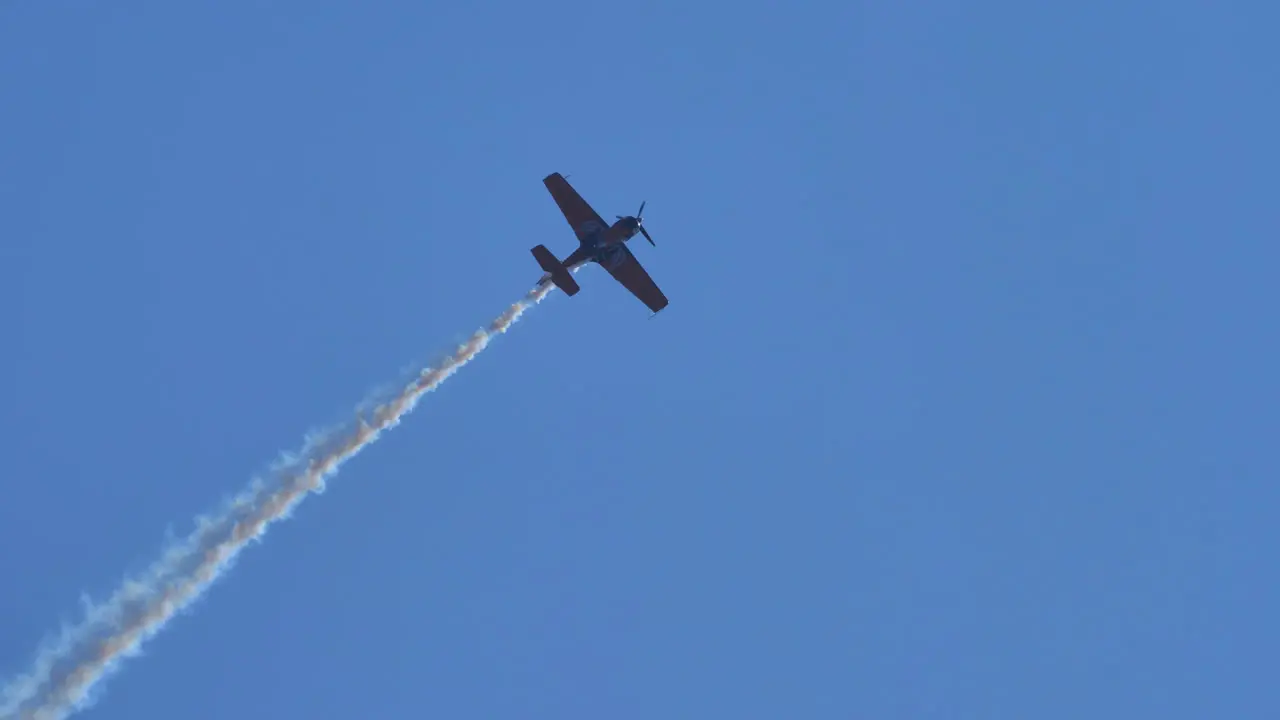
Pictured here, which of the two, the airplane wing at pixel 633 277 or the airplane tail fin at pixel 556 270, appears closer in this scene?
the airplane tail fin at pixel 556 270

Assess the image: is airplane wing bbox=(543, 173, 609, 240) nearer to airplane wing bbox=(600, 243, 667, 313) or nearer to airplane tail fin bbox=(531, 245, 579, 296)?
airplane wing bbox=(600, 243, 667, 313)

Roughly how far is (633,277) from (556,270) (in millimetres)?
6980

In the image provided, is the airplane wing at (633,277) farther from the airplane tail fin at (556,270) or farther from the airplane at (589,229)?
the airplane tail fin at (556,270)

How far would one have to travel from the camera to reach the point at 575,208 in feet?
328

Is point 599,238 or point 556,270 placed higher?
point 599,238

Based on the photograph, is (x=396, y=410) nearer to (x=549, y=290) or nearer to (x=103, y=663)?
(x=549, y=290)

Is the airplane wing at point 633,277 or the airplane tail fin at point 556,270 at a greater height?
the airplane wing at point 633,277

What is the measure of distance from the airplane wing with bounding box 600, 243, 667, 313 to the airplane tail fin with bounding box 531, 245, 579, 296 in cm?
486

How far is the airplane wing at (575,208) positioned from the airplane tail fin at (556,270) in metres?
4.16

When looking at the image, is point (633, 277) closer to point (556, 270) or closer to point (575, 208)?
point (575, 208)

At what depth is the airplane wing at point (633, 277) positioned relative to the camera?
10106 centimetres

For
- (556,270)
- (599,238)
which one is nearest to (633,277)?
(599,238)

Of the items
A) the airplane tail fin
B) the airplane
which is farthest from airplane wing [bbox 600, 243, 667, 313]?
the airplane tail fin

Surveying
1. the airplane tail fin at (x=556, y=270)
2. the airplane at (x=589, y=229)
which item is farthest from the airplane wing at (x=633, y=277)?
the airplane tail fin at (x=556, y=270)
